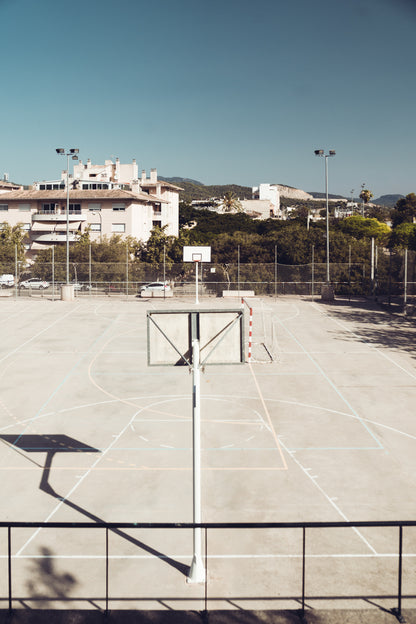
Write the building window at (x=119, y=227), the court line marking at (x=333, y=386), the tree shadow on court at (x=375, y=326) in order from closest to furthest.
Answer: the court line marking at (x=333, y=386) → the tree shadow on court at (x=375, y=326) → the building window at (x=119, y=227)

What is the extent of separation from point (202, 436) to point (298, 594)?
782 cm

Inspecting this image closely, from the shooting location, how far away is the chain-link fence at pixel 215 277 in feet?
168

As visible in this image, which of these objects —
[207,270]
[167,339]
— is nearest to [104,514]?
[167,339]

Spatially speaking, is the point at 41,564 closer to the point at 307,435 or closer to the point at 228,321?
the point at 228,321

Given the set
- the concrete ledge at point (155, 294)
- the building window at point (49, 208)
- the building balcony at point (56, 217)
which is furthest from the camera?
the building window at point (49, 208)

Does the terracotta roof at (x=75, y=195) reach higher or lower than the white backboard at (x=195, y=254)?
higher

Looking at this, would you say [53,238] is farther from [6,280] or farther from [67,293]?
[67,293]

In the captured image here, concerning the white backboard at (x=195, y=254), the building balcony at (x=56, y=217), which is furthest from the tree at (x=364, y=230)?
the white backboard at (x=195, y=254)

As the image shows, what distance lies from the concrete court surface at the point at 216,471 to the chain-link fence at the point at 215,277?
21.7m

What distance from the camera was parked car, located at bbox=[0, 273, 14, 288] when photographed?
52.2 meters

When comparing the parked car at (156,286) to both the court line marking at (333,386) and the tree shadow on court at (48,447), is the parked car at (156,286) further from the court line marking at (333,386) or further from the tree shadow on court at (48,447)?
the tree shadow on court at (48,447)

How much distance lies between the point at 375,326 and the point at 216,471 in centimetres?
2324

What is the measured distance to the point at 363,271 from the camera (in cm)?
5134

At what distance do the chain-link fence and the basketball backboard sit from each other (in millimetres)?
39902
